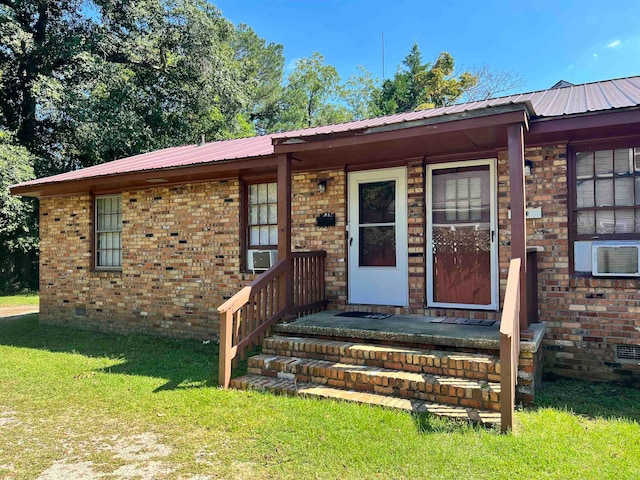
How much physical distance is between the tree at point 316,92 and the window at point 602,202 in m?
26.5

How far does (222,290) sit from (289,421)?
4.08 meters

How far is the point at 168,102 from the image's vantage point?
60.9 ft

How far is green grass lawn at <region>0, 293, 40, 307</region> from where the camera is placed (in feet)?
46.9

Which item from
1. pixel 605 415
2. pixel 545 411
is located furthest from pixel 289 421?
pixel 605 415

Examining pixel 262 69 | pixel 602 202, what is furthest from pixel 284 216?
pixel 262 69

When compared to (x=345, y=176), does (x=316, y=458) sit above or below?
below

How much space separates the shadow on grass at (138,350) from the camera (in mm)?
5492

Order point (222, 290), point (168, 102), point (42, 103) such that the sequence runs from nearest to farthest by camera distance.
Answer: point (222, 290) < point (42, 103) < point (168, 102)

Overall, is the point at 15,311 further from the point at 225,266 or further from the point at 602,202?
the point at 602,202

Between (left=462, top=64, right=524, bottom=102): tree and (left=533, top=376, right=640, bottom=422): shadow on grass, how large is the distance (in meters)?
24.9

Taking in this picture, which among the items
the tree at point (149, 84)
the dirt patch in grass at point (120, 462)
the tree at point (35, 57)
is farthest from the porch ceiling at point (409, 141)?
the tree at point (35, 57)

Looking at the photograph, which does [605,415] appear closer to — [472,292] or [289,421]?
[472,292]

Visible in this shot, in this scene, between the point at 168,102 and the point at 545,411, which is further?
the point at 168,102

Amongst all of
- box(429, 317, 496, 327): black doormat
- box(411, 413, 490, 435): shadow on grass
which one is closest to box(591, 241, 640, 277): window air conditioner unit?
box(429, 317, 496, 327): black doormat
